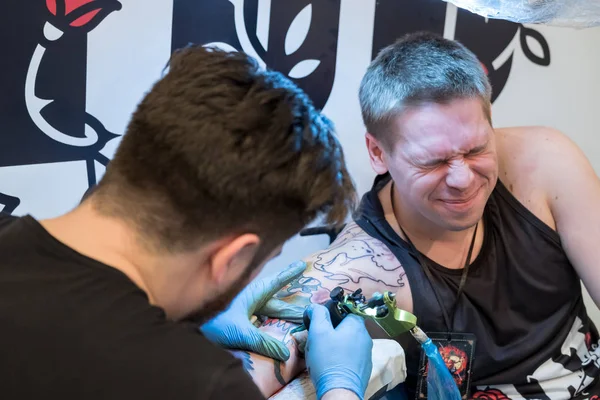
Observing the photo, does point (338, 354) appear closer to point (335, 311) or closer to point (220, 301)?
point (335, 311)

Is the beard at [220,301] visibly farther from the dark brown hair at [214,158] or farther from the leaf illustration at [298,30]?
the leaf illustration at [298,30]

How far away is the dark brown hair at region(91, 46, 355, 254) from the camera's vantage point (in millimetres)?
722

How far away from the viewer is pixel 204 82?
2.44ft

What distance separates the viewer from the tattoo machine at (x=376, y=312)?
1.16 metres

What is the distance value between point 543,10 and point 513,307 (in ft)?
Result: 2.19

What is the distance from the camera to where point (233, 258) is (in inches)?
30.9

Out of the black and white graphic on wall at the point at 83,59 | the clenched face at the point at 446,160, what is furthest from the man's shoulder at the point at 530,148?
the black and white graphic on wall at the point at 83,59

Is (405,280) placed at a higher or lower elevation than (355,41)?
lower

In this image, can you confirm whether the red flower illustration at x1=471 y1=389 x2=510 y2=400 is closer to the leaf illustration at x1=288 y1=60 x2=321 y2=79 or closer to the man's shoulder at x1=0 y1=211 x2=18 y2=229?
the leaf illustration at x1=288 y1=60 x2=321 y2=79

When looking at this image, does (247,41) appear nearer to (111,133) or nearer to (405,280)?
(111,133)

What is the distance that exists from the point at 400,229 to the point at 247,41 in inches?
22.8


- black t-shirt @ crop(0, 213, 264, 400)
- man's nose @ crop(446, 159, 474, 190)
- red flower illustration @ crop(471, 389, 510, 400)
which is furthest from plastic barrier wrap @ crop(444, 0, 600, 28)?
black t-shirt @ crop(0, 213, 264, 400)

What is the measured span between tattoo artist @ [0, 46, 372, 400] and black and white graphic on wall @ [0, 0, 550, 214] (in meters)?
0.53

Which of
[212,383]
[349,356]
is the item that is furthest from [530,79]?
[212,383]
